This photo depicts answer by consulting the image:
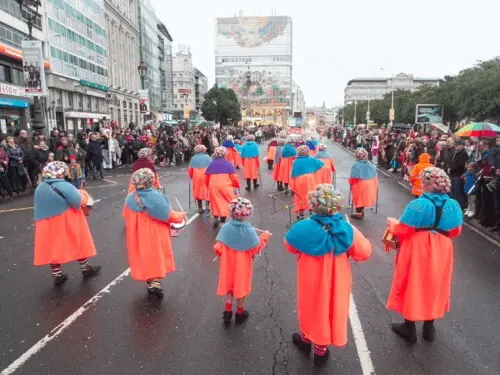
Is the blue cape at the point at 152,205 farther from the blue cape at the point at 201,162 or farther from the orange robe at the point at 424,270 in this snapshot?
the blue cape at the point at 201,162

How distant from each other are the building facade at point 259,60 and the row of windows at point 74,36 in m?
90.6

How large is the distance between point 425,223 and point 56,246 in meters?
4.65

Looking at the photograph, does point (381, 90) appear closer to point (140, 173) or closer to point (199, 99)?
point (199, 99)

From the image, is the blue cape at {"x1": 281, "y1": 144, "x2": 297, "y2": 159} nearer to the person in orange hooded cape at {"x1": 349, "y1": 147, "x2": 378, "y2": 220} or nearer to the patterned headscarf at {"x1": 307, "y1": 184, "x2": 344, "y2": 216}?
the person in orange hooded cape at {"x1": 349, "y1": 147, "x2": 378, "y2": 220}

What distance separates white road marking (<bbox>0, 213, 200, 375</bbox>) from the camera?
3.77 meters

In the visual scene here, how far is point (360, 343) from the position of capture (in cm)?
412

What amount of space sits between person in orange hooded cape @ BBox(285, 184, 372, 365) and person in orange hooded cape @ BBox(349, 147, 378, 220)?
19.0 ft

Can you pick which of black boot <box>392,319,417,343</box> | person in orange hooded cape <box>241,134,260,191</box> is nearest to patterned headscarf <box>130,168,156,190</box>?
black boot <box>392,319,417,343</box>

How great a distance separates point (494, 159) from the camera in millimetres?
8414

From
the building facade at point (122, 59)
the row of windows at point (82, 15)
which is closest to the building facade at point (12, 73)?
the row of windows at point (82, 15)

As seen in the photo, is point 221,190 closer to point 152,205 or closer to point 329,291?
point 152,205

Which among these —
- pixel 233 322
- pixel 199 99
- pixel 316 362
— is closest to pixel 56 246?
pixel 233 322

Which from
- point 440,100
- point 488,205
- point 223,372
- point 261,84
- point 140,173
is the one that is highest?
point 261,84

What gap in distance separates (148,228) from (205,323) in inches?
54.3
